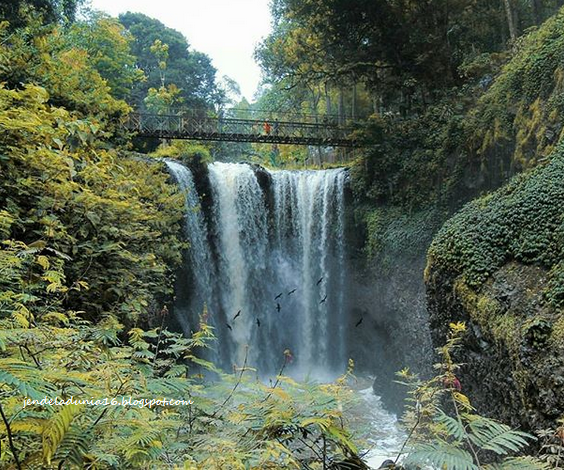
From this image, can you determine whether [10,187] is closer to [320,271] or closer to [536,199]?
[536,199]

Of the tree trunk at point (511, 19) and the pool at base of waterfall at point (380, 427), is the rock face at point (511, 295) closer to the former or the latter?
the pool at base of waterfall at point (380, 427)

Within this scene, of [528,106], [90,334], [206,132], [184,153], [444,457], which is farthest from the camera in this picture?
[184,153]

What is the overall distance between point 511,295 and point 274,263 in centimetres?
1035

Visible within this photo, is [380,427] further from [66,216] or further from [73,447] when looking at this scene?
[73,447]

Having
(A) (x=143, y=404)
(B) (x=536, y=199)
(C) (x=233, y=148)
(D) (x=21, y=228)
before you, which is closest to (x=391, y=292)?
(B) (x=536, y=199)

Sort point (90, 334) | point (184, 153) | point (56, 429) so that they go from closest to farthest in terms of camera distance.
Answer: point (56, 429) < point (90, 334) < point (184, 153)

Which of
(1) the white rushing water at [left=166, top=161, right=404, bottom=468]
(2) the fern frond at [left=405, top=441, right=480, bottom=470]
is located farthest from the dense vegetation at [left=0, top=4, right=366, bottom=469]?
(1) the white rushing water at [left=166, top=161, right=404, bottom=468]

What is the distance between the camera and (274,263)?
52.0 ft

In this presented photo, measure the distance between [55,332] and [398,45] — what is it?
1663cm

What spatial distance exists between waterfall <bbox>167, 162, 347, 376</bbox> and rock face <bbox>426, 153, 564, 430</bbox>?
7262 mm

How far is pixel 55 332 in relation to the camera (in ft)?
7.55

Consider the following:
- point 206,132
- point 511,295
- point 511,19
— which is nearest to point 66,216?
point 511,295

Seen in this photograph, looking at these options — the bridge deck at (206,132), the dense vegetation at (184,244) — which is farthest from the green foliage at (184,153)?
the bridge deck at (206,132)

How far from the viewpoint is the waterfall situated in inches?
582
